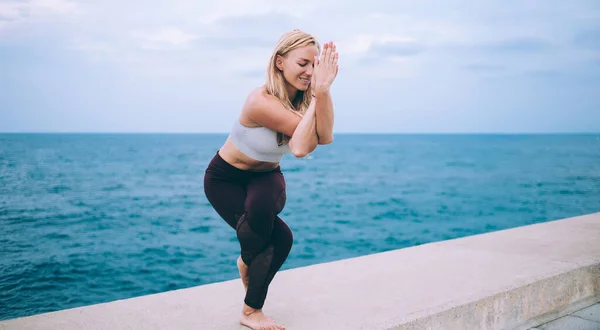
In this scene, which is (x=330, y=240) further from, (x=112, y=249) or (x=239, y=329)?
(x=239, y=329)

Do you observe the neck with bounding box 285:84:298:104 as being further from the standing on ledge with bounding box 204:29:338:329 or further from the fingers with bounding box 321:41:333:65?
the fingers with bounding box 321:41:333:65

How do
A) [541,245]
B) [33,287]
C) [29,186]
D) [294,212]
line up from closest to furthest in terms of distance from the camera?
[541,245] < [33,287] < [294,212] < [29,186]

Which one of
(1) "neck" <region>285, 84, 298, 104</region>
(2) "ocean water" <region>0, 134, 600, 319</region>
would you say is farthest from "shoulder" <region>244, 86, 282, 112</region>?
(2) "ocean water" <region>0, 134, 600, 319</region>

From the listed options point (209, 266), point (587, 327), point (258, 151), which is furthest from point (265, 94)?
point (209, 266)

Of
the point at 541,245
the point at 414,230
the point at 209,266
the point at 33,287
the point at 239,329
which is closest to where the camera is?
the point at 239,329

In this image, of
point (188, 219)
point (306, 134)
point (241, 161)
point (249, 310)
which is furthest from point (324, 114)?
point (188, 219)

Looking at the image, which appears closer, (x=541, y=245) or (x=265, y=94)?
(x=265, y=94)

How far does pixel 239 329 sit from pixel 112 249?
19.1 metres

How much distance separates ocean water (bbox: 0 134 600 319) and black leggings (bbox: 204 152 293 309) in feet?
36.2

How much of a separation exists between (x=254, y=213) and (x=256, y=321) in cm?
62

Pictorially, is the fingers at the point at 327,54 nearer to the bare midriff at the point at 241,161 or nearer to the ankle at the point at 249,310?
the bare midriff at the point at 241,161

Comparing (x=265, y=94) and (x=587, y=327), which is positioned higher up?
(x=265, y=94)

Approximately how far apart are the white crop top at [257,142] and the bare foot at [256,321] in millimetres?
821

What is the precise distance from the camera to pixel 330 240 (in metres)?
23.2
